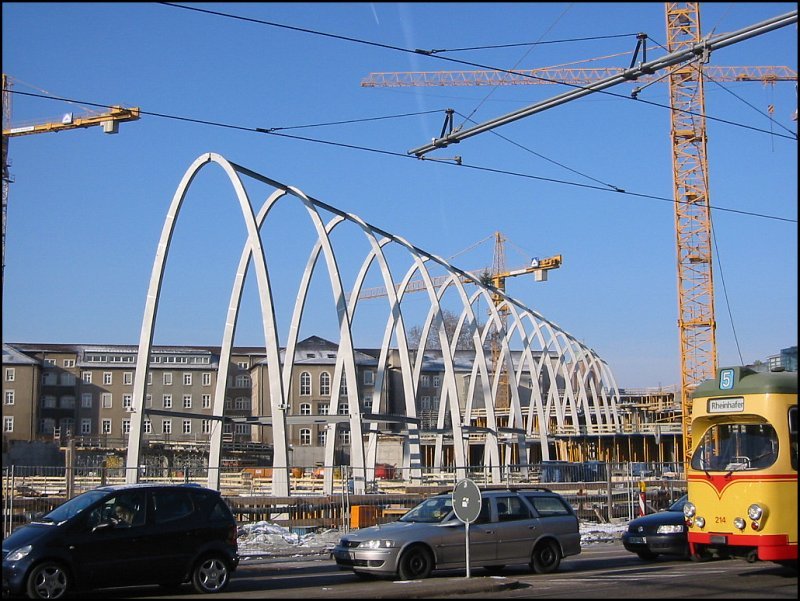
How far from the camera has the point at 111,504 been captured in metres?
15.6

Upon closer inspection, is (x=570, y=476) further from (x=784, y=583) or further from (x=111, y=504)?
(x=111, y=504)

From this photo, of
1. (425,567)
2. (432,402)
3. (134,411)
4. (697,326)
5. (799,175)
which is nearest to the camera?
(799,175)

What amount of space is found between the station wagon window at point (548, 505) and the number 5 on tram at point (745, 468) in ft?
9.75

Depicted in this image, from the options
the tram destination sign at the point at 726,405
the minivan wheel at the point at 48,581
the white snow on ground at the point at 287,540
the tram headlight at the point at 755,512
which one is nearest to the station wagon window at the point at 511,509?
the tram destination sign at the point at 726,405

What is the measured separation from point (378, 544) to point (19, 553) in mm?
5861

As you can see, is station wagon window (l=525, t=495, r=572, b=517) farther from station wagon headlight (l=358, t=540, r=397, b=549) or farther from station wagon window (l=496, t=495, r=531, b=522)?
station wagon headlight (l=358, t=540, r=397, b=549)

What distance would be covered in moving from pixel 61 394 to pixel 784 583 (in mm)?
89417

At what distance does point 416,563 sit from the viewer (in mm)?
17453

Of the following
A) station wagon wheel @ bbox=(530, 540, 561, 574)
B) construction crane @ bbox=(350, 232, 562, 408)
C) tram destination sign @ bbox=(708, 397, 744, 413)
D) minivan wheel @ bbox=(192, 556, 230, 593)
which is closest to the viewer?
minivan wheel @ bbox=(192, 556, 230, 593)

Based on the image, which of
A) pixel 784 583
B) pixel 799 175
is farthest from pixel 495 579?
pixel 799 175

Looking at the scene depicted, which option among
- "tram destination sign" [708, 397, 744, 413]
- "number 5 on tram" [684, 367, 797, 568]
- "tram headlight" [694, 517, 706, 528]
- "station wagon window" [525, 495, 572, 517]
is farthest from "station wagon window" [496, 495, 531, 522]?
"tram destination sign" [708, 397, 744, 413]

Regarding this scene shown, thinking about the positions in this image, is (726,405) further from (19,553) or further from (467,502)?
(19,553)

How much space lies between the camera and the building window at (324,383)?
325ft

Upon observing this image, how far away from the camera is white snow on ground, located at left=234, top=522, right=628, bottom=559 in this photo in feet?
74.5
